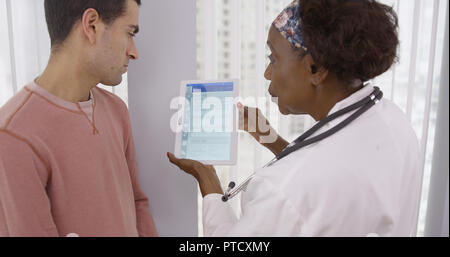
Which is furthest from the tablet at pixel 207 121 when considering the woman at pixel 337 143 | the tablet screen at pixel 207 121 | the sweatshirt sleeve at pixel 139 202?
the woman at pixel 337 143

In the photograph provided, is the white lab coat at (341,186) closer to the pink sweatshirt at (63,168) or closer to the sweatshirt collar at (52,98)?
the pink sweatshirt at (63,168)

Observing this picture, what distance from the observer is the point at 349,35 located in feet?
2.18

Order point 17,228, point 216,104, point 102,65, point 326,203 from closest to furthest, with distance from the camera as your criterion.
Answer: point 326,203 → point 17,228 → point 102,65 → point 216,104

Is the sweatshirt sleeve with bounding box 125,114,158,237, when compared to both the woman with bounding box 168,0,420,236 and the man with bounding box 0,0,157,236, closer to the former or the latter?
the man with bounding box 0,0,157,236

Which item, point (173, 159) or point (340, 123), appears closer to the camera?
point (340, 123)

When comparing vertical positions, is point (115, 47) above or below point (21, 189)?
above

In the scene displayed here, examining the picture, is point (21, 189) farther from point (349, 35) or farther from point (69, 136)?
point (349, 35)

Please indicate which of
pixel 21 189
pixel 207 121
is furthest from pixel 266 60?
pixel 21 189

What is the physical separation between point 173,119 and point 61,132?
15.3 inches

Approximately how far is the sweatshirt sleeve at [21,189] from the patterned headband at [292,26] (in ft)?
2.24

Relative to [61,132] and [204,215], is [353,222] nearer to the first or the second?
[204,215]

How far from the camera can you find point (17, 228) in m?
0.72

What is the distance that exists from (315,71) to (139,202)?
743mm
